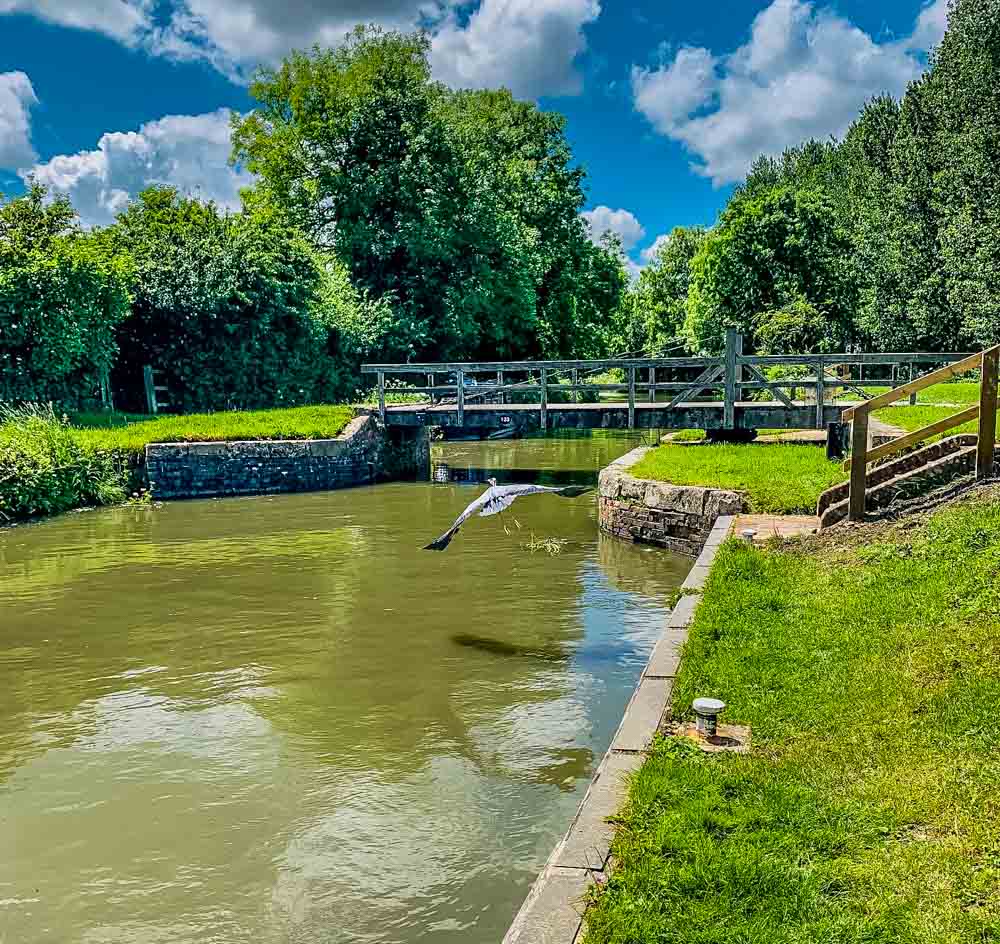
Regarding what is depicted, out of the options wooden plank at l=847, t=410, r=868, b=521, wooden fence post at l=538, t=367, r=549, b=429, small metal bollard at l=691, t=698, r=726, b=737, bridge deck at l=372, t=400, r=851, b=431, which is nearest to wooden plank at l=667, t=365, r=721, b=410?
bridge deck at l=372, t=400, r=851, b=431

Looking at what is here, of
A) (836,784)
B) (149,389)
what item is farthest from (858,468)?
(149,389)

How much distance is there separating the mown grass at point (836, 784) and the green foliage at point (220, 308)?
20.9 m

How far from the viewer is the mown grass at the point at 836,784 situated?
324 cm

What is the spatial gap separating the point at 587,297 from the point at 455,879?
1455 inches

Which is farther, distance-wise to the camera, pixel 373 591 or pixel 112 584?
pixel 112 584

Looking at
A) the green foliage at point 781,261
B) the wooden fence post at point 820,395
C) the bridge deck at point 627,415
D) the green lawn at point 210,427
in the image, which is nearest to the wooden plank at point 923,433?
the bridge deck at point 627,415

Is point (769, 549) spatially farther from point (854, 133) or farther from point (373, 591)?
point (854, 133)

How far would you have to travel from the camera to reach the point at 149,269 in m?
24.1

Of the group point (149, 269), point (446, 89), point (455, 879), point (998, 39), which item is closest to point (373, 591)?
point (455, 879)

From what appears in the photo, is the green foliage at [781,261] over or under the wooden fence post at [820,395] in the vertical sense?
over

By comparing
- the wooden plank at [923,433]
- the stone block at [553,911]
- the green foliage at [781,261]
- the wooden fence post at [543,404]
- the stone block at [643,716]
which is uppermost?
the green foliage at [781,261]

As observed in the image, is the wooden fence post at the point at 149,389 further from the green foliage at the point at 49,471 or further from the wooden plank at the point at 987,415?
the wooden plank at the point at 987,415

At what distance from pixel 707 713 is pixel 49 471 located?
1539cm

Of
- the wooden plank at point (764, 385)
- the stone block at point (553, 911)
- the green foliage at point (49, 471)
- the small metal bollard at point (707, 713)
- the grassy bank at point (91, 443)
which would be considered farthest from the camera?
the wooden plank at point (764, 385)
